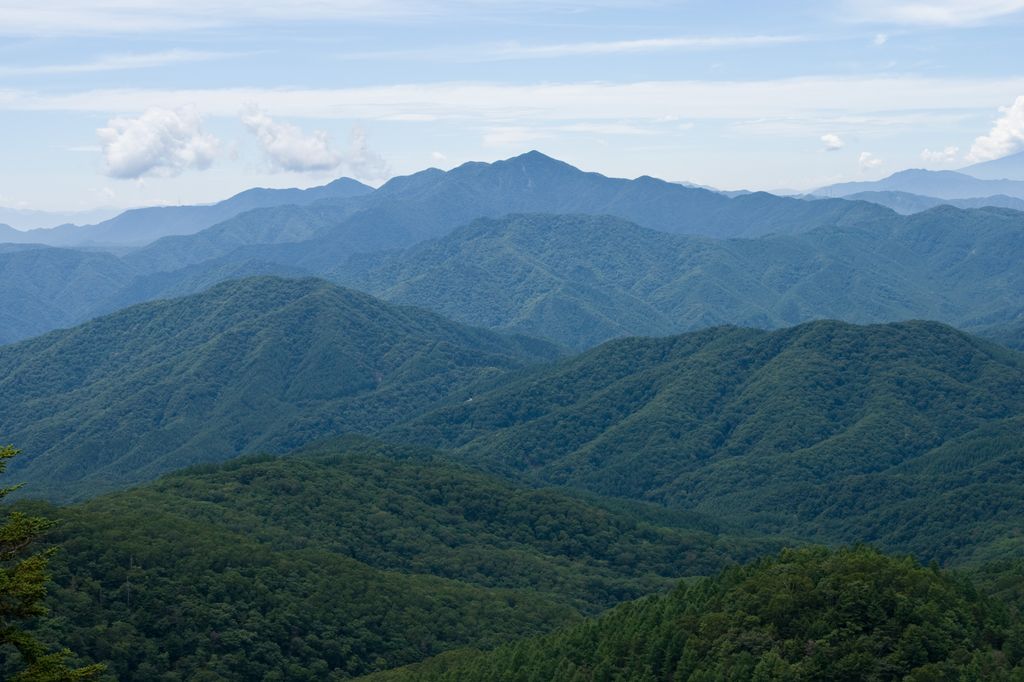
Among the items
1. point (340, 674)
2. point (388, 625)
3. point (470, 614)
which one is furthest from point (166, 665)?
point (470, 614)

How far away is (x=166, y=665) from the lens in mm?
103500

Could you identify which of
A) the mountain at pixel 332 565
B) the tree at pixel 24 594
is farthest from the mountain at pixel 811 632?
the tree at pixel 24 594

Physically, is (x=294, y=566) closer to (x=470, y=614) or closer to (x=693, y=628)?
(x=470, y=614)

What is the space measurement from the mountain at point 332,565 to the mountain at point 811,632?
116 ft

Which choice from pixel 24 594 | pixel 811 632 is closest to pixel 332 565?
pixel 811 632

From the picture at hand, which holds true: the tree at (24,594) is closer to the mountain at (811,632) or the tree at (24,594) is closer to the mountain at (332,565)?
the mountain at (811,632)

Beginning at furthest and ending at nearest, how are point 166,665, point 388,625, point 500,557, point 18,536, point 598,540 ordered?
point 598,540, point 500,557, point 388,625, point 166,665, point 18,536

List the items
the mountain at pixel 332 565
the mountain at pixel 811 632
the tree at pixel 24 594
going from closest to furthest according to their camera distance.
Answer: the tree at pixel 24 594 < the mountain at pixel 811 632 < the mountain at pixel 332 565

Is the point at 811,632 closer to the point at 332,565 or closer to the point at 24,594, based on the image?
the point at 24,594

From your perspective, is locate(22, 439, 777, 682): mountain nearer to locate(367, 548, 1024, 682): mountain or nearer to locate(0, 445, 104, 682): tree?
locate(367, 548, 1024, 682): mountain

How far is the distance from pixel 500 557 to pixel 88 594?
221ft

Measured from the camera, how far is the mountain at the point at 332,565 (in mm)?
107188

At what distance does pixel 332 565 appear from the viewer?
131m

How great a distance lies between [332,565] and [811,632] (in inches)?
2918
